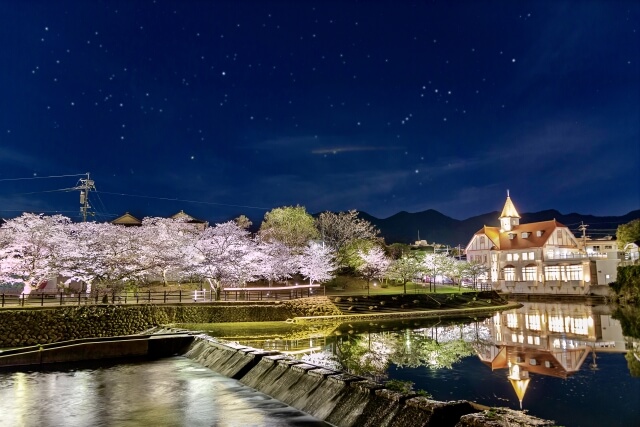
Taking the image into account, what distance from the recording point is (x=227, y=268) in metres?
40.1

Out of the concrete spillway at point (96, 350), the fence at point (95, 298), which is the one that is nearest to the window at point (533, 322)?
the fence at point (95, 298)

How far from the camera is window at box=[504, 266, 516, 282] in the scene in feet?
249

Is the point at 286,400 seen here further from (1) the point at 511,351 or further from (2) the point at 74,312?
(2) the point at 74,312

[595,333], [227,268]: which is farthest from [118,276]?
[595,333]

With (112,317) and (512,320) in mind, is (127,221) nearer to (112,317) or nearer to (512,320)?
(112,317)

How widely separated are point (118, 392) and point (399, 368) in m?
11.7

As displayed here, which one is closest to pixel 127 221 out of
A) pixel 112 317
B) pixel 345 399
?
pixel 112 317

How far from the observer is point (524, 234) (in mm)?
78625

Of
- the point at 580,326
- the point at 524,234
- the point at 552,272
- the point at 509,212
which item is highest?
the point at 509,212

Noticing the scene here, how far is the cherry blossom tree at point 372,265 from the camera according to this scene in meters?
59.2

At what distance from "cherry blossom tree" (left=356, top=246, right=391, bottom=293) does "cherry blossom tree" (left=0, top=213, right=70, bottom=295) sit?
3324 centimetres

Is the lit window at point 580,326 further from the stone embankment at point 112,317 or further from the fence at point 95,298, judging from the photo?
the fence at point 95,298

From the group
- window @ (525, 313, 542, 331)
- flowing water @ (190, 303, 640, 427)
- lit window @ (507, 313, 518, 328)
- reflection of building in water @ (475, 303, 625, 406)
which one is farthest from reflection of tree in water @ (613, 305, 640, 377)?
lit window @ (507, 313, 518, 328)

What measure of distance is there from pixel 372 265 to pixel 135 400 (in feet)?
162
